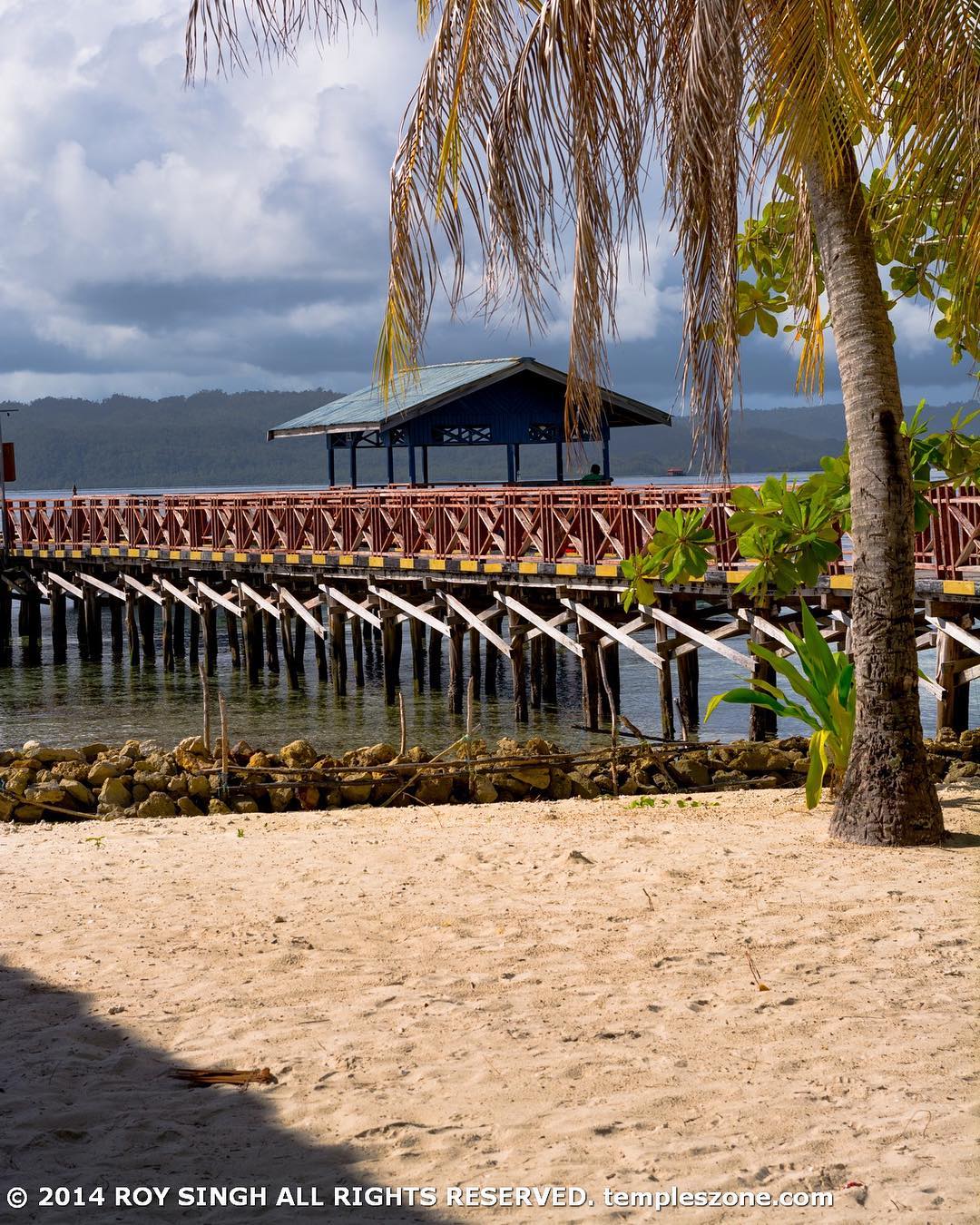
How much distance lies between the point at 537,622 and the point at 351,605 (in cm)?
597

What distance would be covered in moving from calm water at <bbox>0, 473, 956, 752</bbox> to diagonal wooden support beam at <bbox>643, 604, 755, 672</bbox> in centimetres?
188

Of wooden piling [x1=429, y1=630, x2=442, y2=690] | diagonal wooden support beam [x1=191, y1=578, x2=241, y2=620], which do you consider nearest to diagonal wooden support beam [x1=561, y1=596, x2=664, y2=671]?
wooden piling [x1=429, y1=630, x2=442, y2=690]

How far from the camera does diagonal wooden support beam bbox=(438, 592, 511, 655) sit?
22.0 m

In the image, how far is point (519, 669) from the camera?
2233cm

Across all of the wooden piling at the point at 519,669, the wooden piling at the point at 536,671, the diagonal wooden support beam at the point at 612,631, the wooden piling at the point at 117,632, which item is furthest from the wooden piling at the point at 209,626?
the diagonal wooden support beam at the point at 612,631

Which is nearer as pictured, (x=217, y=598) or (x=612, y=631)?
(x=612, y=631)

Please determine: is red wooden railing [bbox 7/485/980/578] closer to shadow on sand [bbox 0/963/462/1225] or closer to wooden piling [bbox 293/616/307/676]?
wooden piling [bbox 293/616/307/676]

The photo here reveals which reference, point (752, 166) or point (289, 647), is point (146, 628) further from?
point (752, 166)

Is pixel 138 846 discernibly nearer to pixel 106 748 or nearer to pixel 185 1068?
pixel 185 1068

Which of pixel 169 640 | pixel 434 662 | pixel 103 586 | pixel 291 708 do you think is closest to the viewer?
pixel 291 708

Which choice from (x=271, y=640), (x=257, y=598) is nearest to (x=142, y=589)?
(x=271, y=640)

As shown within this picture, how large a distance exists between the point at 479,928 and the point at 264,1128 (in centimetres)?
238

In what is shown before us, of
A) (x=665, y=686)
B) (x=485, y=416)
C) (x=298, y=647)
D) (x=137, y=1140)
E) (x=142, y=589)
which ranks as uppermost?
(x=485, y=416)

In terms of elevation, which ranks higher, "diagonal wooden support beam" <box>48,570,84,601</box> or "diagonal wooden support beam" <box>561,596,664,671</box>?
"diagonal wooden support beam" <box>48,570,84,601</box>
